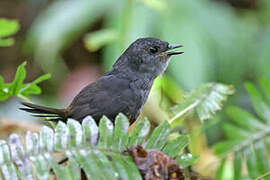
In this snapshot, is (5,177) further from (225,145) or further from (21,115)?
(21,115)

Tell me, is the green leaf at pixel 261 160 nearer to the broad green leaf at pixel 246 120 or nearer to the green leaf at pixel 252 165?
the green leaf at pixel 252 165

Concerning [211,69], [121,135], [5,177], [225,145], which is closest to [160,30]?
[211,69]

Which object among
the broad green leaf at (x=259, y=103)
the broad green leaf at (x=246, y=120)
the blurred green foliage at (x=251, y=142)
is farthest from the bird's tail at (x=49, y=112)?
the broad green leaf at (x=259, y=103)

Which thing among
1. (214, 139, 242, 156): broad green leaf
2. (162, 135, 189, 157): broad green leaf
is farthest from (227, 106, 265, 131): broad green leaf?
(162, 135, 189, 157): broad green leaf

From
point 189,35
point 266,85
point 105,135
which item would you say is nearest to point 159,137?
point 105,135

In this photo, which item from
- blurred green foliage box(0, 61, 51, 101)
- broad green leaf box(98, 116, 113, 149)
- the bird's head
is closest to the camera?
broad green leaf box(98, 116, 113, 149)

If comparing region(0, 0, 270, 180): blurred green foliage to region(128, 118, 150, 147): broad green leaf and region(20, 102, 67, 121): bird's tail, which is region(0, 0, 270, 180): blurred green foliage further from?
region(128, 118, 150, 147): broad green leaf
